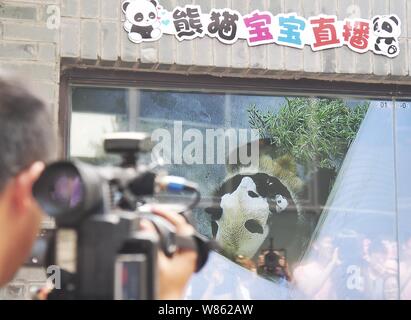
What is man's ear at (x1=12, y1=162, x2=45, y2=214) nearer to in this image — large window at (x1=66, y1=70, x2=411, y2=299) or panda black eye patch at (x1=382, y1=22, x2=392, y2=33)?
large window at (x1=66, y1=70, x2=411, y2=299)

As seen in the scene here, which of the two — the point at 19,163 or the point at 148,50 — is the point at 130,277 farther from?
the point at 148,50

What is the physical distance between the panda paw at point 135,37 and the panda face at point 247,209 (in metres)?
1.15

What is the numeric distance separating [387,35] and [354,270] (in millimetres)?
1667

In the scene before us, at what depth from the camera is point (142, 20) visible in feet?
15.4

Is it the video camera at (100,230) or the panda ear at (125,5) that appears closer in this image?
the video camera at (100,230)

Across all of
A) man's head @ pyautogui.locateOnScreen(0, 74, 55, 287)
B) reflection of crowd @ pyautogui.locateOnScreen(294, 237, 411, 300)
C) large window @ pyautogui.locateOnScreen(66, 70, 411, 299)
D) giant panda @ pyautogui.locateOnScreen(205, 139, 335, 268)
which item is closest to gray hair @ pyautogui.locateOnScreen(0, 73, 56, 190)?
man's head @ pyautogui.locateOnScreen(0, 74, 55, 287)

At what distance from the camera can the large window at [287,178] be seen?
195 inches

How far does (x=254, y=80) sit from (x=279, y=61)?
25cm

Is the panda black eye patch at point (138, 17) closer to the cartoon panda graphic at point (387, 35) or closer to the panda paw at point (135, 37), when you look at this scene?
the panda paw at point (135, 37)

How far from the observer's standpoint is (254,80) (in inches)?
198

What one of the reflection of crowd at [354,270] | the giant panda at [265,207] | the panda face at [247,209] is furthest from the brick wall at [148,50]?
the reflection of crowd at [354,270]

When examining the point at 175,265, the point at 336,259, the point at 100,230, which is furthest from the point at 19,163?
the point at 336,259

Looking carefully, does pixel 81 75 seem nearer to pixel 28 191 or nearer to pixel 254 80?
pixel 254 80

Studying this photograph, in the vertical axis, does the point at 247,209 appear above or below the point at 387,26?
below
